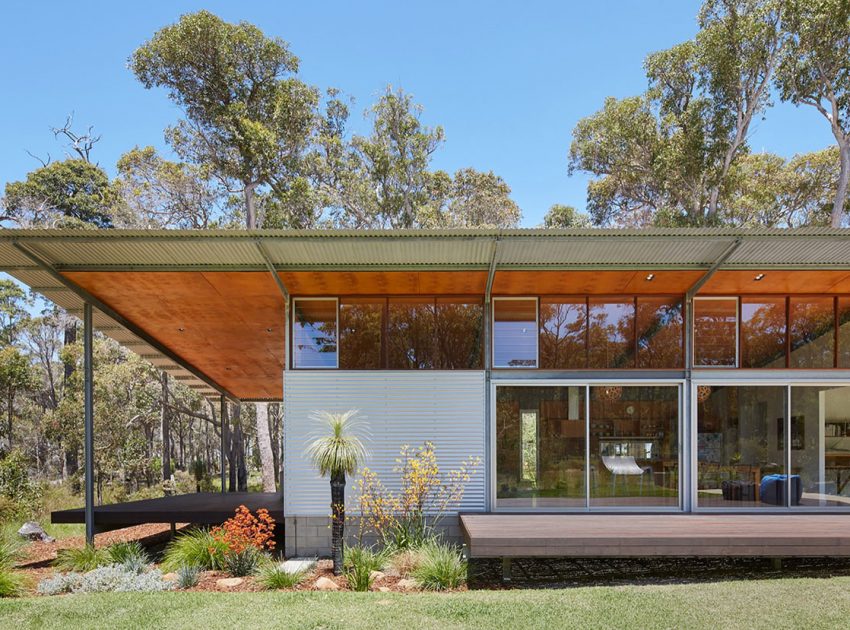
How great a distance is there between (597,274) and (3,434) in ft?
66.5

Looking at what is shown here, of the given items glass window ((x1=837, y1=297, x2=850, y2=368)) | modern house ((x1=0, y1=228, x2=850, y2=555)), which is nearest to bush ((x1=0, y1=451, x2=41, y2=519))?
modern house ((x1=0, y1=228, x2=850, y2=555))

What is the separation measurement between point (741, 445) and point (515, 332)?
374cm

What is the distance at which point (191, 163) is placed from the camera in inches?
806

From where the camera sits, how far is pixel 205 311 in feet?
31.6

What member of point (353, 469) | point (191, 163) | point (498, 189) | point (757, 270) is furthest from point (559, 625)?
point (498, 189)

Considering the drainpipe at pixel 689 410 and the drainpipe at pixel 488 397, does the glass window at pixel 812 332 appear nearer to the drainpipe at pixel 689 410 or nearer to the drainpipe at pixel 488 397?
the drainpipe at pixel 689 410

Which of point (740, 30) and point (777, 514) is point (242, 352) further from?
point (740, 30)

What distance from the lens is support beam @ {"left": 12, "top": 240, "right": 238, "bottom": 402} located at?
7.62 meters

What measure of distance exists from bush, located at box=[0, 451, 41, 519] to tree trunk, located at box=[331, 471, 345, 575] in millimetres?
9793

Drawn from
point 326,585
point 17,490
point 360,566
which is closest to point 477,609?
point 360,566

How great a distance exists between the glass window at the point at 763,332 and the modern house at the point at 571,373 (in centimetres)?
2

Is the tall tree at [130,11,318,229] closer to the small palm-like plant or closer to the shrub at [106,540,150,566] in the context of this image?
the shrub at [106,540,150,566]

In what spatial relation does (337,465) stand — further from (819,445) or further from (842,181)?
(842,181)

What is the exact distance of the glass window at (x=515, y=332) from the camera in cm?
872
